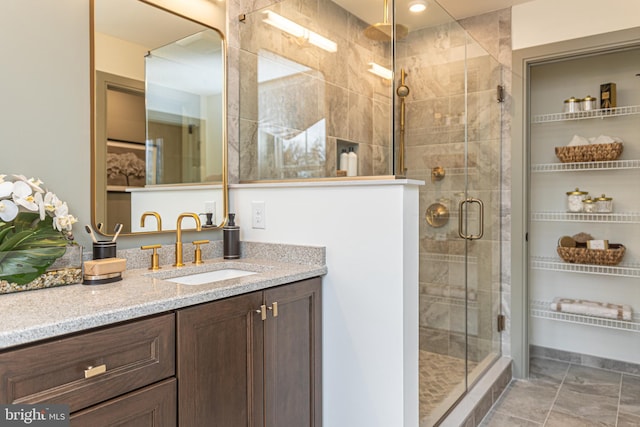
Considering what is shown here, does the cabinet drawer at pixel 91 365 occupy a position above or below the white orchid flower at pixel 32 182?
below

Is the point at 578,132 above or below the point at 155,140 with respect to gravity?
above

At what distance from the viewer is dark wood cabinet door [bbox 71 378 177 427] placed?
3.37 ft

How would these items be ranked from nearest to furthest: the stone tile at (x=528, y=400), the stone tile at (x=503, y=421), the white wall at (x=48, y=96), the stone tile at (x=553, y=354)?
the white wall at (x=48, y=96), the stone tile at (x=503, y=421), the stone tile at (x=528, y=400), the stone tile at (x=553, y=354)

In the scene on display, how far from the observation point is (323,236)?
182cm

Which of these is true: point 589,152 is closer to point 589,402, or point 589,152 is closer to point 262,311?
point 589,402

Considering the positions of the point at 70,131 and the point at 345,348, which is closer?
the point at 70,131

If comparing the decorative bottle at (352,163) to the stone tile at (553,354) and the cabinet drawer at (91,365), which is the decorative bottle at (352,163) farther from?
the stone tile at (553,354)

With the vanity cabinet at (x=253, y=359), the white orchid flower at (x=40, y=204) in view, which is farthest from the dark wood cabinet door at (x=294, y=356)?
the white orchid flower at (x=40, y=204)

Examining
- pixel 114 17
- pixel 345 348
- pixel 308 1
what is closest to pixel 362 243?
pixel 345 348

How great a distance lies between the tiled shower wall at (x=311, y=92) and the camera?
2.19 metres

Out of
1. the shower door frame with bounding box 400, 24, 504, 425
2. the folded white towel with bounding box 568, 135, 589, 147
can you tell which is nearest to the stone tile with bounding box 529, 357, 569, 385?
the shower door frame with bounding box 400, 24, 504, 425

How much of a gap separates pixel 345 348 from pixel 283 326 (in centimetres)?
32

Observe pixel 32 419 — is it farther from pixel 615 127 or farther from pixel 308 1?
pixel 615 127

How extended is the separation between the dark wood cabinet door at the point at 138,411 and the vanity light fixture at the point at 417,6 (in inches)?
74.3
